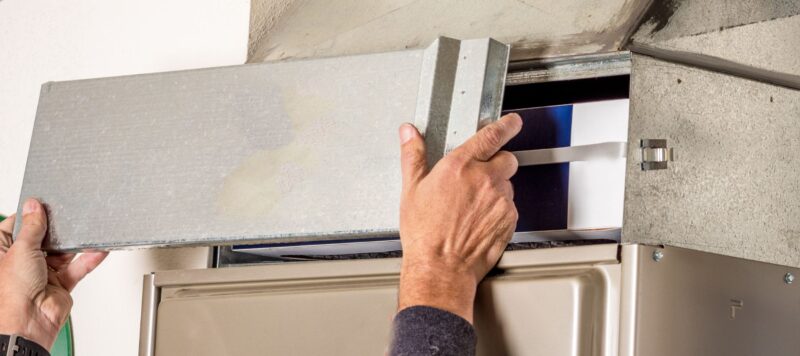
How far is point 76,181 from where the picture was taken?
1577 mm

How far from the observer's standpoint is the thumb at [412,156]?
4.31ft

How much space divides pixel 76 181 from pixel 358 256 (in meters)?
0.48

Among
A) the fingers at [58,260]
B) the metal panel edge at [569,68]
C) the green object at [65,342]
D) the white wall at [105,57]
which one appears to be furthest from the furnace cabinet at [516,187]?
the green object at [65,342]

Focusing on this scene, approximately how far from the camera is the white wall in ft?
6.48

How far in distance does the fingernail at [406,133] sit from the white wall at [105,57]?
0.66 meters

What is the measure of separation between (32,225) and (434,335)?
2.30 feet

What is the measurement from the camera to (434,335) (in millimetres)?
1255

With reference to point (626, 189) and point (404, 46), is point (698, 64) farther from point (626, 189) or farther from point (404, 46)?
point (404, 46)

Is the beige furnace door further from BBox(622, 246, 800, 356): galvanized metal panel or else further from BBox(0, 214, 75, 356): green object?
BBox(0, 214, 75, 356): green object

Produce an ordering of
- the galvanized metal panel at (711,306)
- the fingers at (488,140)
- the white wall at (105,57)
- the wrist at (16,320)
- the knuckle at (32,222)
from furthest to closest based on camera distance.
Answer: the white wall at (105,57), the wrist at (16,320), the knuckle at (32,222), the fingers at (488,140), the galvanized metal panel at (711,306)

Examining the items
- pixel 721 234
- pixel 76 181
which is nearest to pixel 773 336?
pixel 721 234

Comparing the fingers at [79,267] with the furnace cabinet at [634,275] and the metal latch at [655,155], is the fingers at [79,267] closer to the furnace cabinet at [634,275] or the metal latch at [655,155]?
the furnace cabinet at [634,275]

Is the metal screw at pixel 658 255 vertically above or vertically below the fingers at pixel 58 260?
below

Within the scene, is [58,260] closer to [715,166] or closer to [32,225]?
[32,225]
